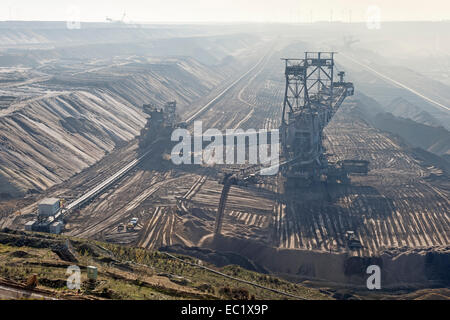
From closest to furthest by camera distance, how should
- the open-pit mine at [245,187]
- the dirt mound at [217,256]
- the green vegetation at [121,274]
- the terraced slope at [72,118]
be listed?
the green vegetation at [121,274] < the dirt mound at [217,256] < the open-pit mine at [245,187] < the terraced slope at [72,118]

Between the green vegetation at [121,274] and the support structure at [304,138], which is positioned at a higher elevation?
the support structure at [304,138]

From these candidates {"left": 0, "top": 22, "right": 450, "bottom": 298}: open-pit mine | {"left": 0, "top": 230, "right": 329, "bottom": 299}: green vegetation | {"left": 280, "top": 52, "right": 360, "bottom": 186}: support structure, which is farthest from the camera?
{"left": 280, "top": 52, "right": 360, "bottom": 186}: support structure

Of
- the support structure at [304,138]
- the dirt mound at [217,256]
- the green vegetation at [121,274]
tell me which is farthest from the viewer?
the support structure at [304,138]

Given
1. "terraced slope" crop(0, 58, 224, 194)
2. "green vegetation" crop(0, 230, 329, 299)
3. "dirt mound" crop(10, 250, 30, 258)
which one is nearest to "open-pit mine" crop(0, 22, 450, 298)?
"terraced slope" crop(0, 58, 224, 194)

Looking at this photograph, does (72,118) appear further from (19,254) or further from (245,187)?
(19,254)

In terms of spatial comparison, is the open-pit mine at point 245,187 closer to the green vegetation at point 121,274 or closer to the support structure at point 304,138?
the support structure at point 304,138

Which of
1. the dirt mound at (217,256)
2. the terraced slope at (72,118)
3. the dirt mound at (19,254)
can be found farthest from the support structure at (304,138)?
the dirt mound at (19,254)

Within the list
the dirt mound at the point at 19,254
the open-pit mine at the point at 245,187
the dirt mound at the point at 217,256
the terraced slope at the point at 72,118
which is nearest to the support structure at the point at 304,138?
the open-pit mine at the point at 245,187

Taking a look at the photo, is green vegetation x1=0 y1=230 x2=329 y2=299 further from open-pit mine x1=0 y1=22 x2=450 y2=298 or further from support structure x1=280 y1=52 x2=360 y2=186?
support structure x1=280 y1=52 x2=360 y2=186

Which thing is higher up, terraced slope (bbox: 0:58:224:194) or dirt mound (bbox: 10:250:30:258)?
terraced slope (bbox: 0:58:224:194)

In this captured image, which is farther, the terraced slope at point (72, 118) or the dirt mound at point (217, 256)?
the terraced slope at point (72, 118)

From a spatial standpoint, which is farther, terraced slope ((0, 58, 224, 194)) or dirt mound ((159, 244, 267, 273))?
terraced slope ((0, 58, 224, 194))
